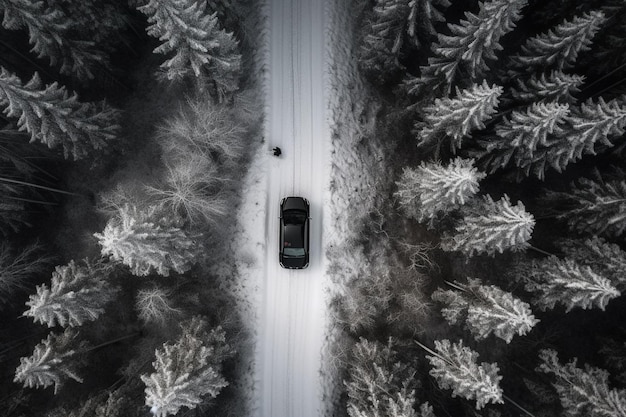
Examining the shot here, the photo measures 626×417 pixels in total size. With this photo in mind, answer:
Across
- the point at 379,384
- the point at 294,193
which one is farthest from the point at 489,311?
the point at 294,193

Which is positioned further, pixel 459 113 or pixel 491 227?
pixel 459 113

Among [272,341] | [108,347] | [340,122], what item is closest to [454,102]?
[340,122]

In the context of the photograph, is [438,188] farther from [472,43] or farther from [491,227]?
[472,43]

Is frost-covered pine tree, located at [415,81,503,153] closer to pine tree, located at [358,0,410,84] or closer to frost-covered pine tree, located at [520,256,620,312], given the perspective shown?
pine tree, located at [358,0,410,84]

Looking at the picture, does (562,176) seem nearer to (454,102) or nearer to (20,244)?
(454,102)

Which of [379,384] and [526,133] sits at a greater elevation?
[526,133]

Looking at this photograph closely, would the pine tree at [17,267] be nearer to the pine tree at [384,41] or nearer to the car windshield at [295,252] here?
the car windshield at [295,252]

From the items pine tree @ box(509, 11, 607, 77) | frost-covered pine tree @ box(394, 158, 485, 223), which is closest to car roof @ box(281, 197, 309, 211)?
frost-covered pine tree @ box(394, 158, 485, 223)
